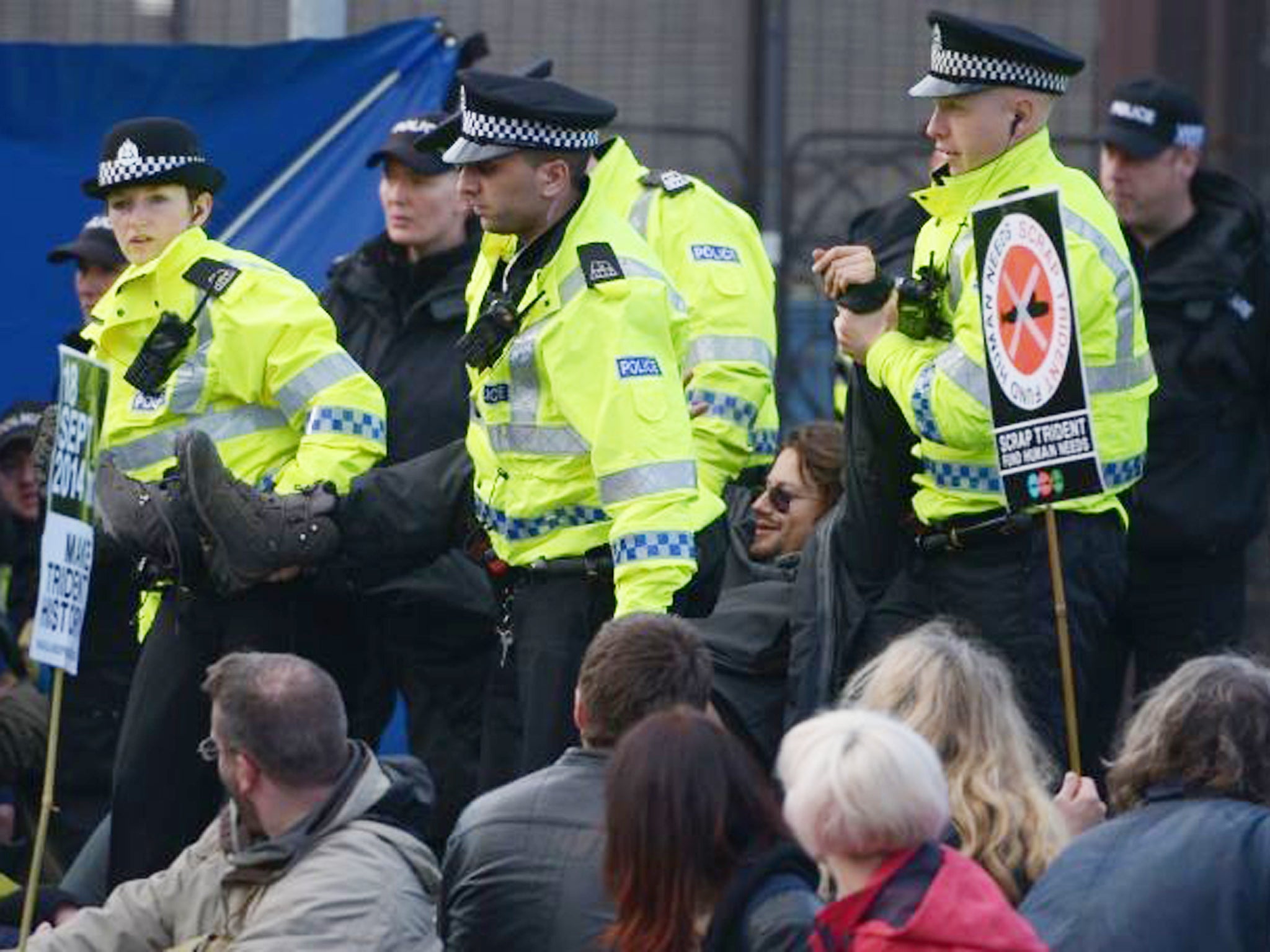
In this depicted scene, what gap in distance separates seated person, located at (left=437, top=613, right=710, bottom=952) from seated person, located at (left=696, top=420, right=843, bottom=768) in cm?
171

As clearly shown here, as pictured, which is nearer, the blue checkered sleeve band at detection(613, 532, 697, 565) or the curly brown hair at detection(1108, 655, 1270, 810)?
the curly brown hair at detection(1108, 655, 1270, 810)

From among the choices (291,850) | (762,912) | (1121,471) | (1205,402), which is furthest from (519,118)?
(762,912)

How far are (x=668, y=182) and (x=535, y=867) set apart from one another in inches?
124

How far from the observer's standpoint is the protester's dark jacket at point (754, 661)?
837 centimetres

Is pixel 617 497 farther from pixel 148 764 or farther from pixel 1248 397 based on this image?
pixel 1248 397

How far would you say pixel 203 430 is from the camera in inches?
341

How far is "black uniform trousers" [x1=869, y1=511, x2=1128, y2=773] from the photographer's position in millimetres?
7812

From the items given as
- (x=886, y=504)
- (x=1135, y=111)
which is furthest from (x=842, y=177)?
(x=886, y=504)

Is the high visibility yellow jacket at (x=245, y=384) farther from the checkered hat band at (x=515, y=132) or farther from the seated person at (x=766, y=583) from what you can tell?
the seated person at (x=766, y=583)

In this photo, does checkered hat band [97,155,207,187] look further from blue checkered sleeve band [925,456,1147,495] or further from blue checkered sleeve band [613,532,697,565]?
blue checkered sleeve band [925,456,1147,495]

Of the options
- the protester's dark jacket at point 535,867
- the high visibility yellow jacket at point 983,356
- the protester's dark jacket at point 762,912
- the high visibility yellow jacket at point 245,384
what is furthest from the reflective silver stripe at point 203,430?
the protester's dark jacket at point 762,912

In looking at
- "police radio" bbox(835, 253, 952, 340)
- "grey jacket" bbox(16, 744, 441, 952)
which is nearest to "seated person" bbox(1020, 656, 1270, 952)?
"grey jacket" bbox(16, 744, 441, 952)

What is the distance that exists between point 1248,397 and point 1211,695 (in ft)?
9.23

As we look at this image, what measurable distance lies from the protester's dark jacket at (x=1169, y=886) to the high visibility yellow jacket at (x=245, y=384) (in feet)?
Answer: 9.22
